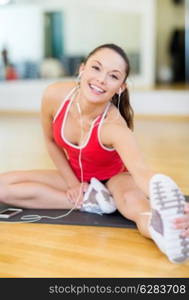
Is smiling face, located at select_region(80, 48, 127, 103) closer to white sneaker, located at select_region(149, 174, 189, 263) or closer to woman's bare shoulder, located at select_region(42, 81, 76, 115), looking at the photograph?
woman's bare shoulder, located at select_region(42, 81, 76, 115)

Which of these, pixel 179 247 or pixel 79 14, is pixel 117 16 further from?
pixel 179 247

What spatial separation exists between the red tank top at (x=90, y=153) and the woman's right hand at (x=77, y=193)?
4cm

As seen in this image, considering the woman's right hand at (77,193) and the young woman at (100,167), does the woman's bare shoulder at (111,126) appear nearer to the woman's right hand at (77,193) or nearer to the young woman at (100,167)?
the young woman at (100,167)

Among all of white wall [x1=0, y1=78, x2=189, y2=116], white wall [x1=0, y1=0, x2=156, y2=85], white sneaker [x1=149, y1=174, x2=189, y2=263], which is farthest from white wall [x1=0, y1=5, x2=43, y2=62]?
white sneaker [x1=149, y1=174, x2=189, y2=263]

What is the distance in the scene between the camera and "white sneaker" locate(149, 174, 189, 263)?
143 cm

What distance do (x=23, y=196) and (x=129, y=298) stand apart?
913 mm

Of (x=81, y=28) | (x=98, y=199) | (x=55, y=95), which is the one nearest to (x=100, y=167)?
(x=98, y=199)

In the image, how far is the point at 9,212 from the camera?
2057 mm

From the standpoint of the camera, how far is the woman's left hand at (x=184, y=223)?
1.43m

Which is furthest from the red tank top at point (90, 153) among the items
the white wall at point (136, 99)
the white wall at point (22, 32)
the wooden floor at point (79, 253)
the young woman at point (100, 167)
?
the white wall at point (22, 32)

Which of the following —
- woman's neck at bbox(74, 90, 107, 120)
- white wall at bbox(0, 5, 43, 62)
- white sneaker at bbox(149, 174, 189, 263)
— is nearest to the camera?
white sneaker at bbox(149, 174, 189, 263)

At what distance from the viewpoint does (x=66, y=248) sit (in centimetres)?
168

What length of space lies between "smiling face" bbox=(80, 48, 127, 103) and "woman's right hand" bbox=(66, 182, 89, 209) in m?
0.44

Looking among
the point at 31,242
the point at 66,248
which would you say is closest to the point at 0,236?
the point at 31,242
